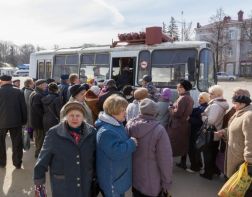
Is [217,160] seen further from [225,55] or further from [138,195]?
[225,55]

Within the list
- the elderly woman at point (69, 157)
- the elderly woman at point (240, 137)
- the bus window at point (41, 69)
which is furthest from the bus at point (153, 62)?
the elderly woman at point (69, 157)

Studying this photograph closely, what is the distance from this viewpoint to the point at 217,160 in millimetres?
5754

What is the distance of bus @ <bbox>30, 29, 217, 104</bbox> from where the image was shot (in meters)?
8.99

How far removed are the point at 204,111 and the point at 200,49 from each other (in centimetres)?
347

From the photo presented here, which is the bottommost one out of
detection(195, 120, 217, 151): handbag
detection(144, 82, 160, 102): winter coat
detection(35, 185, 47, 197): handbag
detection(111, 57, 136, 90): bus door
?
detection(35, 185, 47, 197): handbag

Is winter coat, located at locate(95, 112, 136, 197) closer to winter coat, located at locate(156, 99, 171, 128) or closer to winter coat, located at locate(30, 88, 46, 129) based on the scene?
winter coat, located at locate(156, 99, 171, 128)

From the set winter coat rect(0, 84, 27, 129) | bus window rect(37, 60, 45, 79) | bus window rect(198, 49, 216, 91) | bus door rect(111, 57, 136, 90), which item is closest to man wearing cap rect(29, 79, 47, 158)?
winter coat rect(0, 84, 27, 129)

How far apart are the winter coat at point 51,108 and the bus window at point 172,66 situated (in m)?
4.01

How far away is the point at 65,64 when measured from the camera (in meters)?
12.7

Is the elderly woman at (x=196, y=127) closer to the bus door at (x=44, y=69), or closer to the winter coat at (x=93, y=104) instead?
the winter coat at (x=93, y=104)

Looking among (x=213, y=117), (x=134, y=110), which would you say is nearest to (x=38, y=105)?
(x=134, y=110)

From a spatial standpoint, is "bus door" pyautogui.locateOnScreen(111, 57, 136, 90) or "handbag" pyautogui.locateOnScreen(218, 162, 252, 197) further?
"bus door" pyautogui.locateOnScreen(111, 57, 136, 90)

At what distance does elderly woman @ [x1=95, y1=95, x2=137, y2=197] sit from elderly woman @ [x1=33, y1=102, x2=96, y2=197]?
12cm

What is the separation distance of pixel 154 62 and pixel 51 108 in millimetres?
4399
